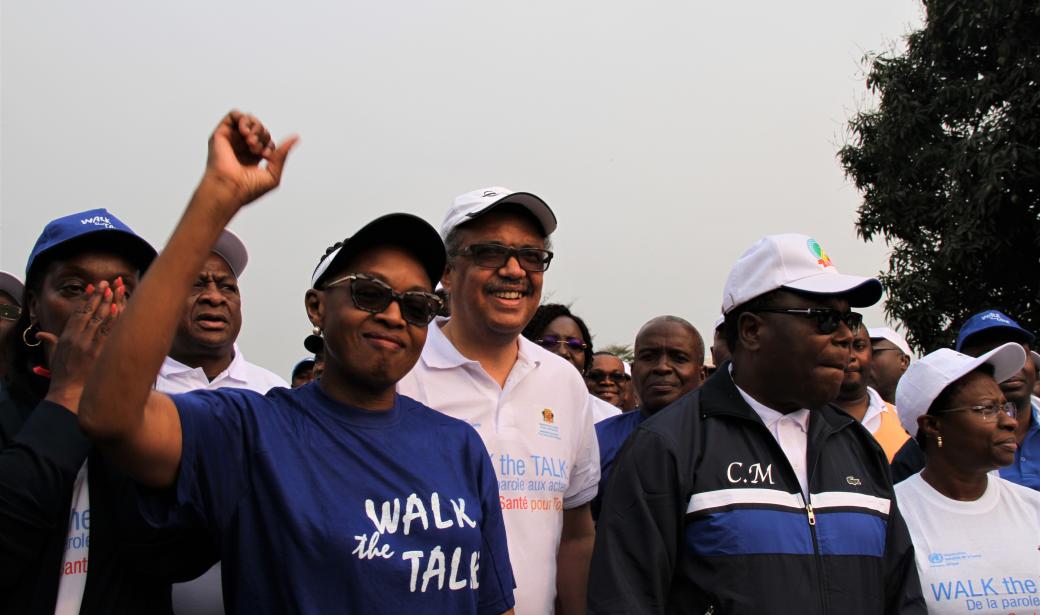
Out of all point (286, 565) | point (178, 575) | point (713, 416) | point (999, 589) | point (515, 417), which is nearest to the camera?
point (286, 565)

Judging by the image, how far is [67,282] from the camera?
2.69 m

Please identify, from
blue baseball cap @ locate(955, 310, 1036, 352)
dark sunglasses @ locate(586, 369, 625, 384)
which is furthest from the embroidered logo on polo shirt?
dark sunglasses @ locate(586, 369, 625, 384)

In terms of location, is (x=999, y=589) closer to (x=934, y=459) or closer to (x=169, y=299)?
(x=934, y=459)

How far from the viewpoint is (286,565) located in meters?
2.20

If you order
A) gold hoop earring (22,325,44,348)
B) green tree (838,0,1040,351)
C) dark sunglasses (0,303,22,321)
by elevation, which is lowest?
gold hoop earring (22,325,44,348)

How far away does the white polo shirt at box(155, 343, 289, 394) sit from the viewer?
3.70m

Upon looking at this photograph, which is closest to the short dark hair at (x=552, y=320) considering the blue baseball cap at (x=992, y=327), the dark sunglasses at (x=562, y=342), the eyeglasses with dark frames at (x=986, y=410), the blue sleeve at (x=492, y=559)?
the dark sunglasses at (x=562, y=342)

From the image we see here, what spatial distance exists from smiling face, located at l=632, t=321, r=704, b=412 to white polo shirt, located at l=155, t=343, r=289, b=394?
204cm

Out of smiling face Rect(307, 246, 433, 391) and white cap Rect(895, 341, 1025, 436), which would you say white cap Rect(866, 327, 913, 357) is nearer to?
white cap Rect(895, 341, 1025, 436)

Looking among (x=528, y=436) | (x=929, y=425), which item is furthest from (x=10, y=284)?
(x=929, y=425)

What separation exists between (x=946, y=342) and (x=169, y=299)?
15891 mm

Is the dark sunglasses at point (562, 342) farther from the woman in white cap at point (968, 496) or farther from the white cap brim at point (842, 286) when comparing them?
the white cap brim at point (842, 286)

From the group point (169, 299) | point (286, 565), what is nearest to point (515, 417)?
point (286, 565)

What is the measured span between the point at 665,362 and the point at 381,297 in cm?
298
